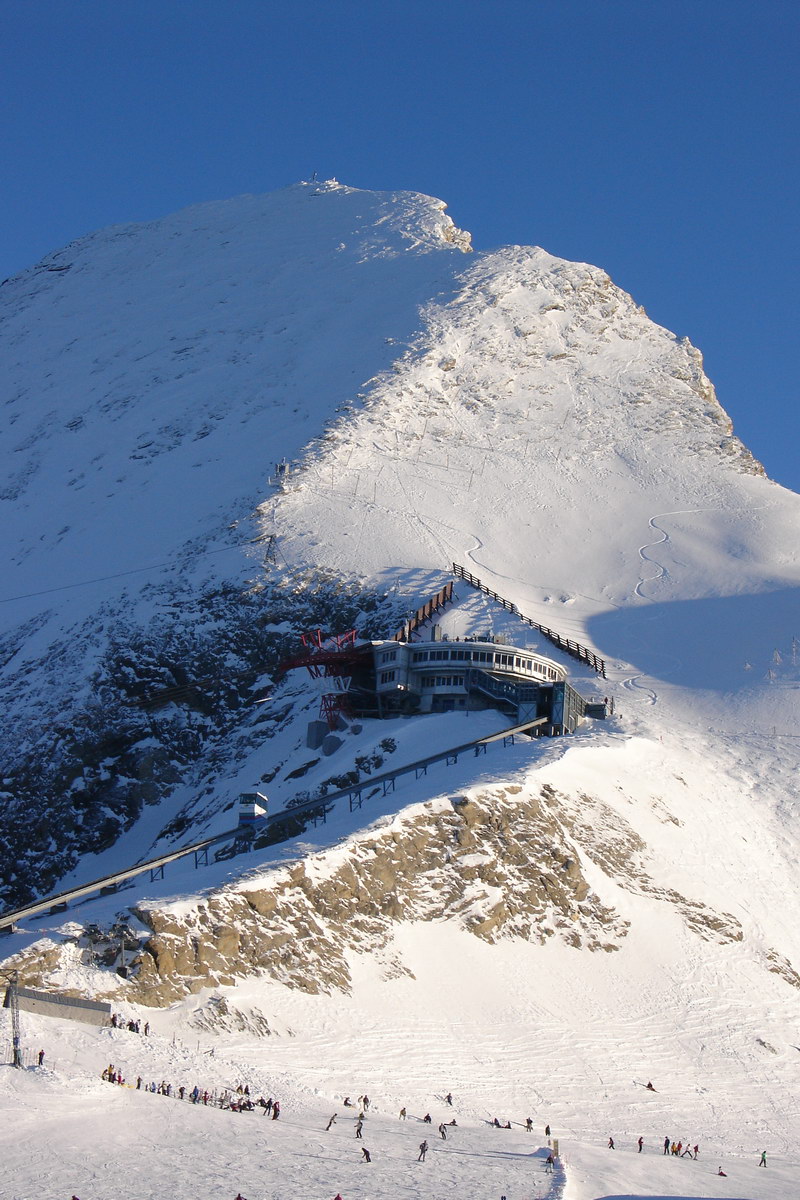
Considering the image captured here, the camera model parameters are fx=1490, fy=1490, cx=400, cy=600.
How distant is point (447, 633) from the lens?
98.3 m

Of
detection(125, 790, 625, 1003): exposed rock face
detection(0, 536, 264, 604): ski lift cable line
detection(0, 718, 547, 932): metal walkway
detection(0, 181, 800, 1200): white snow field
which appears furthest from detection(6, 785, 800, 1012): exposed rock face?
detection(0, 536, 264, 604): ski lift cable line

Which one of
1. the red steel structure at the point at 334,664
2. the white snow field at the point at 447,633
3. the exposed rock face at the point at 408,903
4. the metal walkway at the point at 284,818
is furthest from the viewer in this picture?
the red steel structure at the point at 334,664

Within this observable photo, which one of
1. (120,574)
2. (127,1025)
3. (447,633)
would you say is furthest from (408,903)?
(120,574)

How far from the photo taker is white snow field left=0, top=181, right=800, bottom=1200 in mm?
48812

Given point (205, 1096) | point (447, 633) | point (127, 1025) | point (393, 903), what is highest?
point (447, 633)

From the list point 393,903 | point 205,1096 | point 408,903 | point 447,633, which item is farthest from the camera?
point 447,633

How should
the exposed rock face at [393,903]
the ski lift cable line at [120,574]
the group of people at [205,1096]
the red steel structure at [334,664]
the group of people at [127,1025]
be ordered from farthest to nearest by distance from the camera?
1. the ski lift cable line at [120,574]
2. the red steel structure at [334,664]
3. the exposed rock face at [393,903]
4. the group of people at [127,1025]
5. the group of people at [205,1096]

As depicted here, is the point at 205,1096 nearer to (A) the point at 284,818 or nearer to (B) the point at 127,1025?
(B) the point at 127,1025

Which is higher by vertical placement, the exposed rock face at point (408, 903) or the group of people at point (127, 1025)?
the exposed rock face at point (408, 903)

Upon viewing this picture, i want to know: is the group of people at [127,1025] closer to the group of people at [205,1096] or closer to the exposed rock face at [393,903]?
the exposed rock face at [393,903]

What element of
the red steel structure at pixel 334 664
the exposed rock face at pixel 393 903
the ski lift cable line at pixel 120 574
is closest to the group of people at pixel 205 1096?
the exposed rock face at pixel 393 903

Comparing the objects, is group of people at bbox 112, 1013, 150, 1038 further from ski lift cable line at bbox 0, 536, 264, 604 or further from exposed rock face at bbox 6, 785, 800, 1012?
ski lift cable line at bbox 0, 536, 264, 604

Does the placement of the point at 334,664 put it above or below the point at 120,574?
below

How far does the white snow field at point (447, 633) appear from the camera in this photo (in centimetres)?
4881
